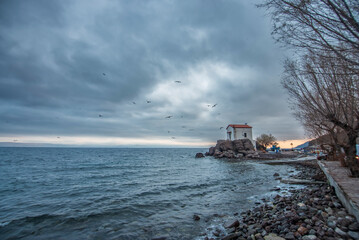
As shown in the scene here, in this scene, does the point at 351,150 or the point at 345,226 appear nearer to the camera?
the point at 345,226

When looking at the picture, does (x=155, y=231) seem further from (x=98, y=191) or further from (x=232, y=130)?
(x=232, y=130)

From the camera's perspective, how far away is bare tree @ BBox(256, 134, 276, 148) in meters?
78.4

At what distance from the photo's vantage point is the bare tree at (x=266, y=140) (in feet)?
257

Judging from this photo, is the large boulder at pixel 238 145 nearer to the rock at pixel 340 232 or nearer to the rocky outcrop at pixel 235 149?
the rocky outcrop at pixel 235 149

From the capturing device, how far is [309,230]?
543 centimetres

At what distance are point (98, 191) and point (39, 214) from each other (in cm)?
559

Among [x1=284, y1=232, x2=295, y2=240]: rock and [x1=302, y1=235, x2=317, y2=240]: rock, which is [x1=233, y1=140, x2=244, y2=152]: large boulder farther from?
[x1=302, y1=235, x2=317, y2=240]: rock

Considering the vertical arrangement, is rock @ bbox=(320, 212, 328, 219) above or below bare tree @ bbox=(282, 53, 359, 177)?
below

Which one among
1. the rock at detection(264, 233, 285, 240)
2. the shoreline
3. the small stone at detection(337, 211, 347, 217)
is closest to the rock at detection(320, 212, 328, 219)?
the shoreline

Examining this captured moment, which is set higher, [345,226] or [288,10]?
[288,10]

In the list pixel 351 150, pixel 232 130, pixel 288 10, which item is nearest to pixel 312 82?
pixel 351 150

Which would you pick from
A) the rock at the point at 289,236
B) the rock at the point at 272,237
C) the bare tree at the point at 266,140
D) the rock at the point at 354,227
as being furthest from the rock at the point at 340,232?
the bare tree at the point at 266,140

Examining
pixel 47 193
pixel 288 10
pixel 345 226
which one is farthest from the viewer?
pixel 47 193

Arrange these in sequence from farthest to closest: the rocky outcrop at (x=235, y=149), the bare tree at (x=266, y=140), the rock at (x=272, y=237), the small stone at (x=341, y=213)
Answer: the bare tree at (x=266, y=140) → the rocky outcrop at (x=235, y=149) → the small stone at (x=341, y=213) → the rock at (x=272, y=237)
